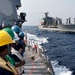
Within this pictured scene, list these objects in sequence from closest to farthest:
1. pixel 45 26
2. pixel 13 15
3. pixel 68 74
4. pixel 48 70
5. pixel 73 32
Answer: pixel 48 70 < pixel 68 74 < pixel 13 15 < pixel 73 32 < pixel 45 26

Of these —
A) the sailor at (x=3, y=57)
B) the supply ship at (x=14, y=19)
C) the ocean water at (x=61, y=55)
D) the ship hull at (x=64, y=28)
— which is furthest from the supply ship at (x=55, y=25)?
the sailor at (x=3, y=57)

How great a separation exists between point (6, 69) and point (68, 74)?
50.7ft

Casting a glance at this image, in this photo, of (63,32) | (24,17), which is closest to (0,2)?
(24,17)

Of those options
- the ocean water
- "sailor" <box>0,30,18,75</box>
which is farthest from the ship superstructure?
"sailor" <box>0,30,18,75</box>

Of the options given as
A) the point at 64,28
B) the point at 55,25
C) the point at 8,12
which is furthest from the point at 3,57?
the point at 55,25

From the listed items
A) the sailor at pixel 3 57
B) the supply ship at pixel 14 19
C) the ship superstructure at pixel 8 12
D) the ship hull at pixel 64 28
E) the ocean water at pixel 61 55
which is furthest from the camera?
the ship hull at pixel 64 28

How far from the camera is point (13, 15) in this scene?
101ft

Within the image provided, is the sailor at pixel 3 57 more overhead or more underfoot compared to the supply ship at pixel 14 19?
more overhead

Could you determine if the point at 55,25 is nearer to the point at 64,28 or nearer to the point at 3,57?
the point at 64,28

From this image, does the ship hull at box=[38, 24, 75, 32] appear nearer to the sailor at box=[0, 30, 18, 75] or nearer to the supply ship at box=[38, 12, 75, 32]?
the supply ship at box=[38, 12, 75, 32]

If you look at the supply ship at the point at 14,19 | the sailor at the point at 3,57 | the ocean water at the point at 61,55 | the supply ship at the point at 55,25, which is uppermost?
the sailor at the point at 3,57

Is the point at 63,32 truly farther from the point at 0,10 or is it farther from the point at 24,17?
the point at 0,10

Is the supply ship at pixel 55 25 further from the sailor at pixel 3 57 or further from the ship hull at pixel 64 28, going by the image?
the sailor at pixel 3 57

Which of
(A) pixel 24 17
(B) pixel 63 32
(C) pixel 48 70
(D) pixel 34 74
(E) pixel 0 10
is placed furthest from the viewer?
(B) pixel 63 32
